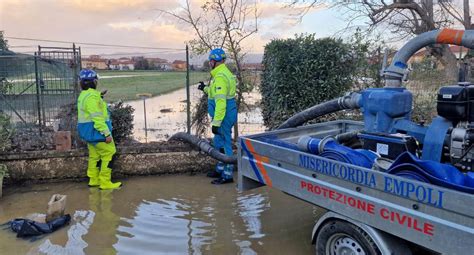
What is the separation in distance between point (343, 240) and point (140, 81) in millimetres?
9373

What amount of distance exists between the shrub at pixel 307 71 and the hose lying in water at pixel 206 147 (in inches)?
64.7

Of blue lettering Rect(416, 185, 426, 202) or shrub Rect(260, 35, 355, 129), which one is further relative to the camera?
shrub Rect(260, 35, 355, 129)

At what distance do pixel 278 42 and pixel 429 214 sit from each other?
206 inches

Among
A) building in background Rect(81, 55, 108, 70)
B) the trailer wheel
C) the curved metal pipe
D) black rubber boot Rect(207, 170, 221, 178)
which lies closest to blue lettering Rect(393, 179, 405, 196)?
the trailer wheel

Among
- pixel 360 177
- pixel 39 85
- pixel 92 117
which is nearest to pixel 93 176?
pixel 92 117

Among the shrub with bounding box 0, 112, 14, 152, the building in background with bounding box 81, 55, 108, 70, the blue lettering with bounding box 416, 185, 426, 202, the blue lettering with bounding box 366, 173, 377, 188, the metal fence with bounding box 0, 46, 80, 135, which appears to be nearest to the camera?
the blue lettering with bounding box 416, 185, 426, 202

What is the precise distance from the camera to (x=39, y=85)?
755cm

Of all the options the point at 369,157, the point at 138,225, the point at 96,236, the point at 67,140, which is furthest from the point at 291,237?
the point at 67,140

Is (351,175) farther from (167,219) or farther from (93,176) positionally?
(93,176)

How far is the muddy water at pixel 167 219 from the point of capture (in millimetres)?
4117

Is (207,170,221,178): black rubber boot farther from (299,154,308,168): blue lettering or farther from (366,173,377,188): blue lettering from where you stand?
(366,173,377,188): blue lettering

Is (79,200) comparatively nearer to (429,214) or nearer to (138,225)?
(138,225)

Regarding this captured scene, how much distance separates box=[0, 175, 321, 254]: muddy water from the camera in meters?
4.12

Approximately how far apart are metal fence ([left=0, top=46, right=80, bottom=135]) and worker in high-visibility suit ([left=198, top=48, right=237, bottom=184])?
9.37ft
